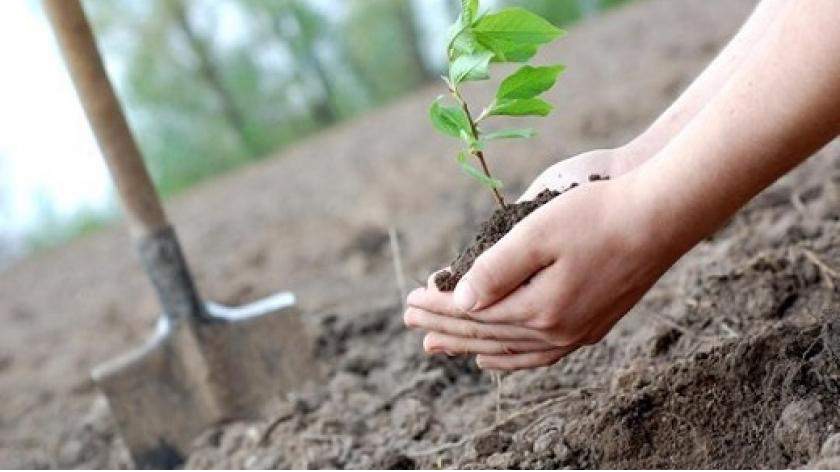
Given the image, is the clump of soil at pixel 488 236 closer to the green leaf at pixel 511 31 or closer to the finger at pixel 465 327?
the finger at pixel 465 327

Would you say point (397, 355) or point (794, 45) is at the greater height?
point (794, 45)

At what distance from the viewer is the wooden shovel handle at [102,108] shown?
6.57 feet

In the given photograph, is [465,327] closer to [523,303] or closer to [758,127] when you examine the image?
[523,303]

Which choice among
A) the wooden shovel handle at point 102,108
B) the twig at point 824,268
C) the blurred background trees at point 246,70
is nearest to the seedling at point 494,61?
the twig at point 824,268

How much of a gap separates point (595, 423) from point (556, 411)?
0.17m

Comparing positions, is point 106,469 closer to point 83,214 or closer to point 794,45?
point 794,45

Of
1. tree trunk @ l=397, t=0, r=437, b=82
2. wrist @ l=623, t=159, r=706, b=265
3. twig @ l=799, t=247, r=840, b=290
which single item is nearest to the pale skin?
wrist @ l=623, t=159, r=706, b=265

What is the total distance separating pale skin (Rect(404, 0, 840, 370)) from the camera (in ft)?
3.06

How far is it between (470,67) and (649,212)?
0.29 metres

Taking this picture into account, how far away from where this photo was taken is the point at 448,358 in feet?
5.87

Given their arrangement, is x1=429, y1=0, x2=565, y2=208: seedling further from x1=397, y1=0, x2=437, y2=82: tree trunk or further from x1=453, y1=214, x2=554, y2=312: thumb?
x1=397, y1=0, x2=437, y2=82: tree trunk

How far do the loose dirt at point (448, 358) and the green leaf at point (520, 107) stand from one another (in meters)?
0.33

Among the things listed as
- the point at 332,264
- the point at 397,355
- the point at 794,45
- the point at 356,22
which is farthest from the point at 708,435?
the point at 356,22

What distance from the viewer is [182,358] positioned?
2037mm
